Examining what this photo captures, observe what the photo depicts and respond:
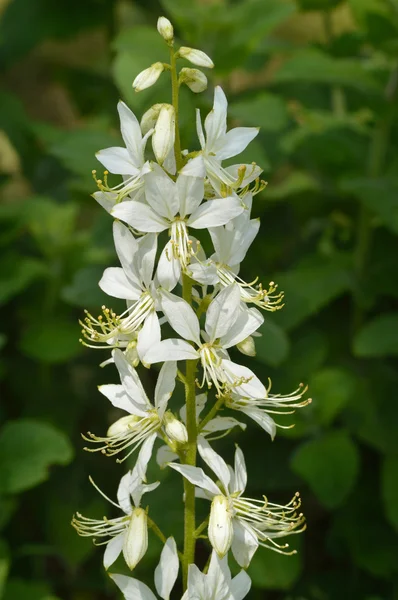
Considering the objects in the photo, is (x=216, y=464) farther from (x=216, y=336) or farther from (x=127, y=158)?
(x=127, y=158)

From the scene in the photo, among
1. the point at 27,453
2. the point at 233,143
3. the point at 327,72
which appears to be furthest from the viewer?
the point at 327,72

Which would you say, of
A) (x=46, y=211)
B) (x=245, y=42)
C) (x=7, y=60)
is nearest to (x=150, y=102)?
(x=245, y=42)

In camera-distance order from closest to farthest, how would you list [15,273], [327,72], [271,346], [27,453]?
[271,346]
[27,453]
[327,72]
[15,273]

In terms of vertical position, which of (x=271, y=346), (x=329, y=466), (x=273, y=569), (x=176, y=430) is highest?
(x=176, y=430)

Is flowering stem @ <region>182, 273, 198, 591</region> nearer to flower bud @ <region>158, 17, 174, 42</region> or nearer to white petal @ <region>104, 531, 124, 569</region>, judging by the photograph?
white petal @ <region>104, 531, 124, 569</region>

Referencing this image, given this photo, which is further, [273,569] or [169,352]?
[273,569]

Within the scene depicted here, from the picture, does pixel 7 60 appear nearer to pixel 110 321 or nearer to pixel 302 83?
pixel 302 83

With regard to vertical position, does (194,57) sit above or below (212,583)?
above

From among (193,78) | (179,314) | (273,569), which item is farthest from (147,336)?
(273,569)
